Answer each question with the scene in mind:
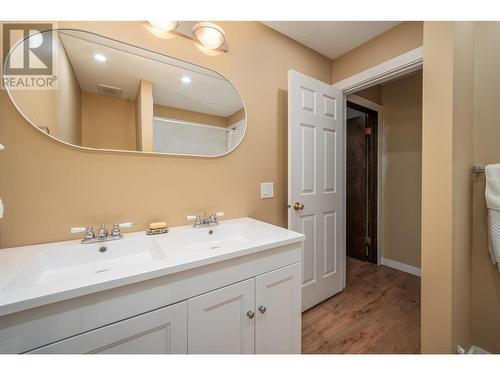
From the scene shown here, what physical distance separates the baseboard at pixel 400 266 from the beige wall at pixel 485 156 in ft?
3.83

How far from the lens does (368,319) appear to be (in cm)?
158

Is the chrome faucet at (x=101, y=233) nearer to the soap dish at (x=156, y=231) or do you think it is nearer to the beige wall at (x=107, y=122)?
the soap dish at (x=156, y=231)

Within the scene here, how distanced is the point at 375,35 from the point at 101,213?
2402 millimetres

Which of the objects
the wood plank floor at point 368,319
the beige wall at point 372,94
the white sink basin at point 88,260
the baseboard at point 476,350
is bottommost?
the wood plank floor at point 368,319

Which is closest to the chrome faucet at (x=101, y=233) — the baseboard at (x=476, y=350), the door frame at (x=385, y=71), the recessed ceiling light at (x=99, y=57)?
the recessed ceiling light at (x=99, y=57)

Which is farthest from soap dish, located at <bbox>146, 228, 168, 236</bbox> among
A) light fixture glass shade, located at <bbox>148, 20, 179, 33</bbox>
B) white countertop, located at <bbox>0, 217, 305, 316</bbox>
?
light fixture glass shade, located at <bbox>148, 20, 179, 33</bbox>

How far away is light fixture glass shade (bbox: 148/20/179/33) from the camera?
113 cm

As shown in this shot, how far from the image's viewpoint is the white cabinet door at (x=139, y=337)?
575 millimetres

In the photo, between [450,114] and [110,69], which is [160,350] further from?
[450,114]

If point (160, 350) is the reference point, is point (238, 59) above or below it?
above

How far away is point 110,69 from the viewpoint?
41.1 inches

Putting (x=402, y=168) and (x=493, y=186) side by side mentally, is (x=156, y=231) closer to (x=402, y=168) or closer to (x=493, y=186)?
(x=493, y=186)

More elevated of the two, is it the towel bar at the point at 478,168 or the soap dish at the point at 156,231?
the towel bar at the point at 478,168

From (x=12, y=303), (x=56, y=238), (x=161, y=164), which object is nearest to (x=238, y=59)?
(x=161, y=164)
